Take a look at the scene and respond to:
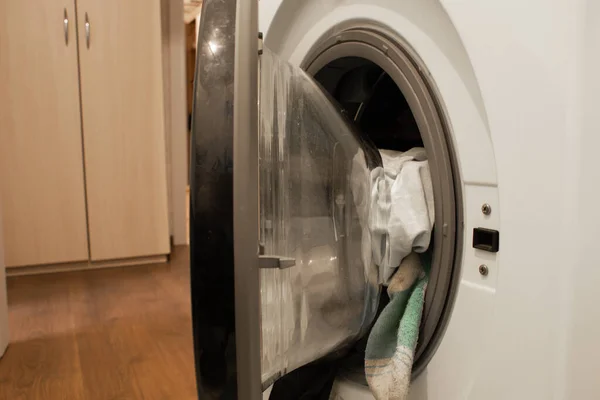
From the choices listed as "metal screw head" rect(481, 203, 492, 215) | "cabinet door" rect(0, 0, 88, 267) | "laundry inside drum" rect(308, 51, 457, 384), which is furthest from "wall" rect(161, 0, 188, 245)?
"metal screw head" rect(481, 203, 492, 215)

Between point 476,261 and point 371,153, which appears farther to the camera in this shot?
point 371,153

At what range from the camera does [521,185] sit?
0.38 meters

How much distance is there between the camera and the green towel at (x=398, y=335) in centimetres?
50

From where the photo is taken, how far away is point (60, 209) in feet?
6.58

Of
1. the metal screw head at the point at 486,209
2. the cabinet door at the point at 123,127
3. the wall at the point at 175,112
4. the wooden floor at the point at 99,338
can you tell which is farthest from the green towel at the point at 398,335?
the wall at the point at 175,112

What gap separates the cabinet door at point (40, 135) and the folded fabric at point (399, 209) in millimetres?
1744

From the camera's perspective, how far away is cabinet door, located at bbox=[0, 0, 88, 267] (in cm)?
186

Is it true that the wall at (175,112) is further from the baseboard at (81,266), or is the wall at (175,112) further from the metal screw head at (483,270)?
the metal screw head at (483,270)

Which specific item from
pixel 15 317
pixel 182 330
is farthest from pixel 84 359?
pixel 15 317

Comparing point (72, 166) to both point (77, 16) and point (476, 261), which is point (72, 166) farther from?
point (476, 261)

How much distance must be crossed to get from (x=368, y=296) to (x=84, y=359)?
979 millimetres

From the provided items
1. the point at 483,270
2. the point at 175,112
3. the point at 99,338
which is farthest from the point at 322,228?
the point at 175,112

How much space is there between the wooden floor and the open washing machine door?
689mm

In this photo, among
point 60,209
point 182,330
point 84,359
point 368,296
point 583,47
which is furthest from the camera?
point 60,209
